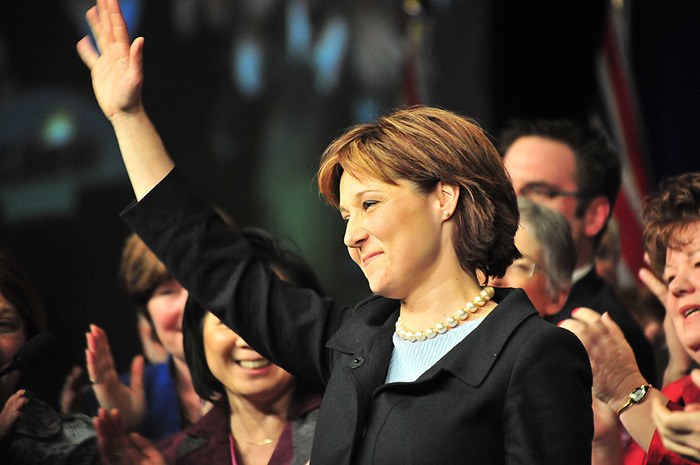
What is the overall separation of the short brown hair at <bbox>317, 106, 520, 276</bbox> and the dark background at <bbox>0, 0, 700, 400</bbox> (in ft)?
4.24

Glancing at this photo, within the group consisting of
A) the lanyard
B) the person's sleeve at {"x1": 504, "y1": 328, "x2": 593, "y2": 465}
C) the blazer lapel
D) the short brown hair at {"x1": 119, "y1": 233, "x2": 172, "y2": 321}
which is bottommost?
the lanyard

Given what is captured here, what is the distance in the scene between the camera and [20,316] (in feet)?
9.13

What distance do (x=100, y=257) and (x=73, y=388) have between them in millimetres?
408

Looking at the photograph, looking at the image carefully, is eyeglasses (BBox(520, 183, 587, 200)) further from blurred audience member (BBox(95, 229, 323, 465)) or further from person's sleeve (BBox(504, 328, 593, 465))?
person's sleeve (BBox(504, 328, 593, 465))

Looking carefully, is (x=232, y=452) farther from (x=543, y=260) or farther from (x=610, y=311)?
(x=610, y=311)

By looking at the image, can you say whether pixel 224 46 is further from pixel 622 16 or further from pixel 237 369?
pixel 622 16

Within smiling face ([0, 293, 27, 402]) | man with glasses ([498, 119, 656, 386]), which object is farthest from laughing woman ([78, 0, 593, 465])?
man with glasses ([498, 119, 656, 386])

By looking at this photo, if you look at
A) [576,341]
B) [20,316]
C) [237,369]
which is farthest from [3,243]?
[576,341]

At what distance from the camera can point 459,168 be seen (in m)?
2.01

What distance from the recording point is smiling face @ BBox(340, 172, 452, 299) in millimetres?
2002

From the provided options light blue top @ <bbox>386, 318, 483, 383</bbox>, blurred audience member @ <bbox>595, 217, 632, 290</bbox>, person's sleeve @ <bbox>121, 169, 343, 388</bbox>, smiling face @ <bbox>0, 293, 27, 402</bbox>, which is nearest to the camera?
light blue top @ <bbox>386, 318, 483, 383</bbox>

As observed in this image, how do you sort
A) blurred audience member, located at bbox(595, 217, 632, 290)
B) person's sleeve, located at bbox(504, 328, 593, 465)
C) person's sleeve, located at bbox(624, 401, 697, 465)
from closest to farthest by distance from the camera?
1. person's sleeve, located at bbox(504, 328, 593, 465)
2. person's sleeve, located at bbox(624, 401, 697, 465)
3. blurred audience member, located at bbox(595, 217, 632, 290)

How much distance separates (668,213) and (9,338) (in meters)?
1.58

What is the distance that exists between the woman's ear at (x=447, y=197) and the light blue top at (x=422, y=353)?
0.20m
